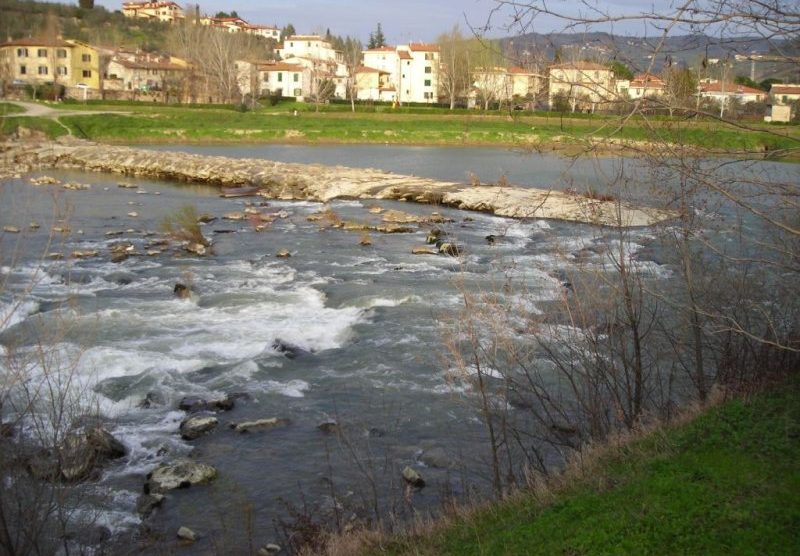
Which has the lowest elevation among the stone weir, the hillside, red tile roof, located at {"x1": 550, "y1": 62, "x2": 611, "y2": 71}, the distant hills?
the stone weir

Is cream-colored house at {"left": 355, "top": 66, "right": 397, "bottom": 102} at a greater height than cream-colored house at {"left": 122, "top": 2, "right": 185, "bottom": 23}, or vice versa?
cream-colored house at {"left": 122, "top": 2, "right": 185, "bottom": 23}

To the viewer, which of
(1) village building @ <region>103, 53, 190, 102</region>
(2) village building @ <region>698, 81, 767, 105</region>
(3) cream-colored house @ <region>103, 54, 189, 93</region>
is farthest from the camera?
(3) cream-colored house @ <region>103, 54, 189, 93</region>

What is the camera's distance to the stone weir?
27.8 meters

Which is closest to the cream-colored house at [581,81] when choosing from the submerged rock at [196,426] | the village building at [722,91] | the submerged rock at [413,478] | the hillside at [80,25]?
the village building at [722,91]

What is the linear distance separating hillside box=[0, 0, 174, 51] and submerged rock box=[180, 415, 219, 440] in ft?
302

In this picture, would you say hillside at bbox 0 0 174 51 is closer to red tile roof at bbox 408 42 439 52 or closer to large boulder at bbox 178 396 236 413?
red tile roof at bbox 408 42 439 52

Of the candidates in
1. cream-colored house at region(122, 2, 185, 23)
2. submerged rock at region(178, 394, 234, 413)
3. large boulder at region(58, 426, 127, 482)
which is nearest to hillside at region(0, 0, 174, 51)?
cream-colored house at region(122, 2, 185, 23)

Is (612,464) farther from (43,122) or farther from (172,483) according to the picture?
(43,122)

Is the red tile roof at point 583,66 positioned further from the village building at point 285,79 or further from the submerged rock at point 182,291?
the village building at point 285,79

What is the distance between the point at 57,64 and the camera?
263 feet

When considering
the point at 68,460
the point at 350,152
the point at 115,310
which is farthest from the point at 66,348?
the point at 350,152

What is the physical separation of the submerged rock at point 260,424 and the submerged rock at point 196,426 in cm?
25

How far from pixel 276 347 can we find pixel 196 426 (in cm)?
297

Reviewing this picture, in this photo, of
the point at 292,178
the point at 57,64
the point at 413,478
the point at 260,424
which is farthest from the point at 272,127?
the point at 413,478
